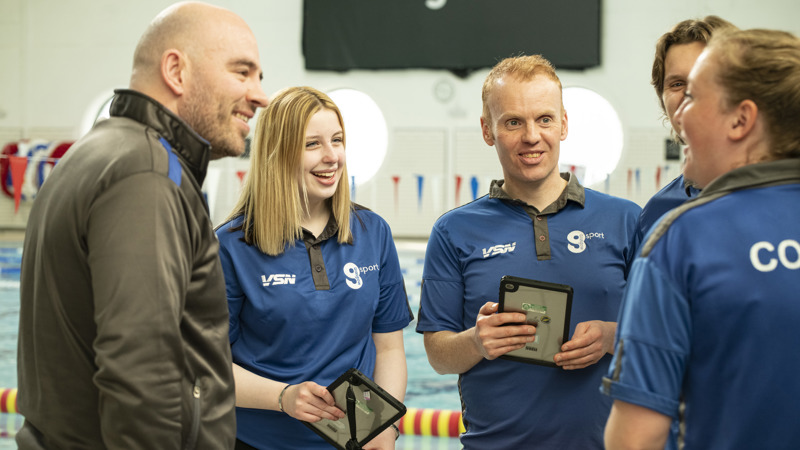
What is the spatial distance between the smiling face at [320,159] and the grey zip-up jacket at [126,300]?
646 mm

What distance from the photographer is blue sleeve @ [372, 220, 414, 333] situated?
2115mm

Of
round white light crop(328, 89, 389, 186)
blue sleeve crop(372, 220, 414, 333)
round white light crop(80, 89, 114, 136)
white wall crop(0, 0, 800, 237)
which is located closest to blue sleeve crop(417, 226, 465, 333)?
blue sleeve crop(372, 220, 414, 333)

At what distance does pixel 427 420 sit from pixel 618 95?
750 centimetres

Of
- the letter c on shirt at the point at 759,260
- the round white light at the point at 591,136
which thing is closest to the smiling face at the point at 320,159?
the letter c on shirt at the point at 759,260

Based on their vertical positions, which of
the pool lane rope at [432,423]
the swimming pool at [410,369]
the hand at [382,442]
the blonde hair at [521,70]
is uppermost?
the blonde hair at [521,70]

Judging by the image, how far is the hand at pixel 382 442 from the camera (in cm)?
198

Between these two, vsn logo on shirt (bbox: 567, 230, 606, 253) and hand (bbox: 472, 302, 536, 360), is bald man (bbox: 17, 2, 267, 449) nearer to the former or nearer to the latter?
hand (bbox: 472, 302, 536, 360)

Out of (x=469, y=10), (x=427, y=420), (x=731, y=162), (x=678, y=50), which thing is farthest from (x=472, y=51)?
(x=731, y=162)

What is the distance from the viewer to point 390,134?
11.1m

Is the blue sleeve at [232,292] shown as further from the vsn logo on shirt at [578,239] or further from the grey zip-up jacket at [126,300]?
the vsn logo on shirt at [578,239]

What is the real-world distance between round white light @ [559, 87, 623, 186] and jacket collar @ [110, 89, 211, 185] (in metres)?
9.66

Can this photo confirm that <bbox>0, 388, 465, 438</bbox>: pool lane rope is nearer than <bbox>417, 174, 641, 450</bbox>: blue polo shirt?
No

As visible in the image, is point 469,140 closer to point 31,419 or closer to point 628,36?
point 628,36

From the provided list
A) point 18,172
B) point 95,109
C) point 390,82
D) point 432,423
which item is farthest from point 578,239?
point 95,109
